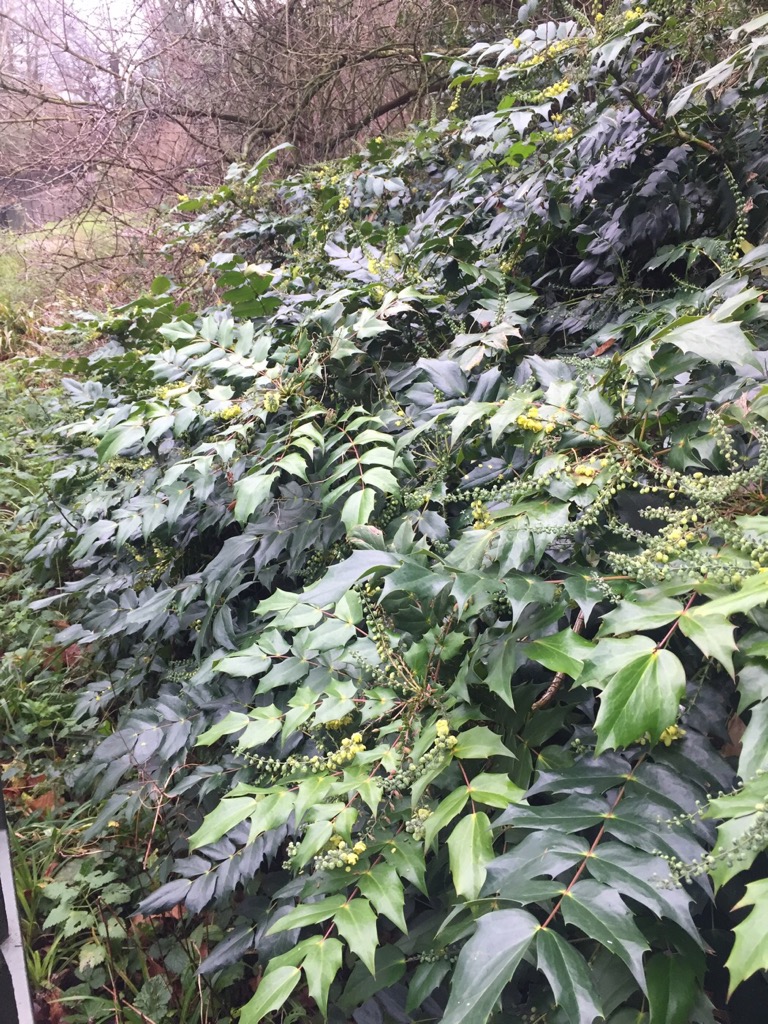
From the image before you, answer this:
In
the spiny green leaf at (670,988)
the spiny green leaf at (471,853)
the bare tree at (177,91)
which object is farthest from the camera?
the bare tree at (177,91)

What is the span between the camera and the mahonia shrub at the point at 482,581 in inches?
29.1

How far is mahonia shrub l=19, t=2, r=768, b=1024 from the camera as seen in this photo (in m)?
0.74

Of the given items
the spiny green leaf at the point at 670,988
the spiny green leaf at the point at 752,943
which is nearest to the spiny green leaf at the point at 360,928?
the spiny green leaf at the point at 670,988

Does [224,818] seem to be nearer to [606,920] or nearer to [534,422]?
[606,920]

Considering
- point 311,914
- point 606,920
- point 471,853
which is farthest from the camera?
point 311,914

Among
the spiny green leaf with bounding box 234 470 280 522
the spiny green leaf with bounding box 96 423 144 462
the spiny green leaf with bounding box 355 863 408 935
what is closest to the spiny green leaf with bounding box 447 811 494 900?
the spiny green leaf with bounding box 355 863 408 935

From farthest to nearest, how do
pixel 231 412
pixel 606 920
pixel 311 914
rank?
1. pixel 231 412
2. pixel 311 914
3. pixel 606 920

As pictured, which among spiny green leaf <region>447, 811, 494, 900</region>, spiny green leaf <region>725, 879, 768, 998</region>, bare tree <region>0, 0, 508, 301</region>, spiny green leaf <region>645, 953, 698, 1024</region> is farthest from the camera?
bare tree <region>0, 0, 508, 301</region>

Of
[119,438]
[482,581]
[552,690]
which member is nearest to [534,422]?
[482,581]

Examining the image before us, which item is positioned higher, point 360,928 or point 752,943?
point 752,943

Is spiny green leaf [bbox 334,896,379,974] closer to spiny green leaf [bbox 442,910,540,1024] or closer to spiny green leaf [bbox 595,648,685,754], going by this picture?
spiny green leaf [bbox 442,910,540,1024]

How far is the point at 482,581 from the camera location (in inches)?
34.9

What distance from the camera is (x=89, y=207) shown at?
489 cm

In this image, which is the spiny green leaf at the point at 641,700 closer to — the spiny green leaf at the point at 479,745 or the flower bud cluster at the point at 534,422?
the spiny green leaf at the point at 479,745
